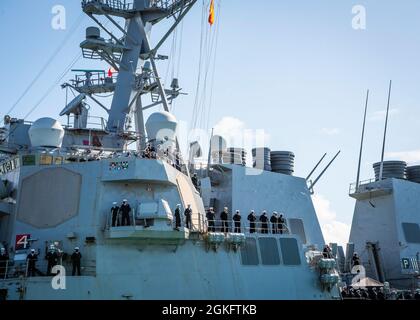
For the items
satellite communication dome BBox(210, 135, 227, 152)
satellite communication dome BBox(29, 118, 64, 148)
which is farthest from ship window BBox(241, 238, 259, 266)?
satellite communication dome BBox(29, 118, 64, 148)

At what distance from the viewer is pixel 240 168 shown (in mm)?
23688

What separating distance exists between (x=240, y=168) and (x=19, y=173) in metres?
8.74

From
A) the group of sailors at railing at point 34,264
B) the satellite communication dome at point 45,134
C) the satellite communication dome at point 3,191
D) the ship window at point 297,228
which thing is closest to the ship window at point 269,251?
the ship window at point 297,228

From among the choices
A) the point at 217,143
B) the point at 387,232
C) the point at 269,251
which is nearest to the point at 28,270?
the point at 269,251

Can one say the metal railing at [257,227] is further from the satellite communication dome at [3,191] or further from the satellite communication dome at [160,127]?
the satellite communication dome at [3,191]

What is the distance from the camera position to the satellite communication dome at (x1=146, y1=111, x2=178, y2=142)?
67.6ft

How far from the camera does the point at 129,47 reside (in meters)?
24.3

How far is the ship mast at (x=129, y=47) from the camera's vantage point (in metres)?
23.7

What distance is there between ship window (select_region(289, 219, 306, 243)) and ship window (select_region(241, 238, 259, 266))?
4883 millimetres

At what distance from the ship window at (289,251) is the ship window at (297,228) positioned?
12.2 feet

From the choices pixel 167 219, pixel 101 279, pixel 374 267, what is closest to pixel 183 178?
pixel 167 219

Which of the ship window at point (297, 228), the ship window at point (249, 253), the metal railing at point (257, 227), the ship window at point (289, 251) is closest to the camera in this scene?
the ship window at point (249, 253)

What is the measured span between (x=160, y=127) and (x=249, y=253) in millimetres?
5262

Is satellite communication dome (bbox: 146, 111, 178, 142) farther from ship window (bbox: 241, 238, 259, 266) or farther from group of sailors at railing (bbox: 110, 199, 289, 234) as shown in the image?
ship window (bbox: 241, 238, 259, 266)
